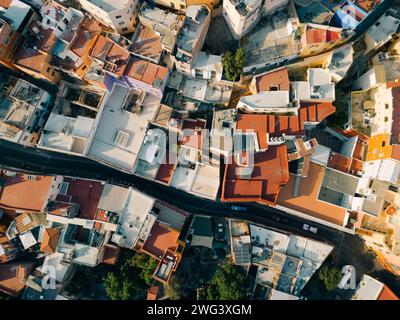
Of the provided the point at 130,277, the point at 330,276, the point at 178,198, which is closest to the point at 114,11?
the point at 178,198

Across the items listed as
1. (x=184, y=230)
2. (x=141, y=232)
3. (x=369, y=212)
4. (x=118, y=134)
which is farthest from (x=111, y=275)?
(x=369, y=212)

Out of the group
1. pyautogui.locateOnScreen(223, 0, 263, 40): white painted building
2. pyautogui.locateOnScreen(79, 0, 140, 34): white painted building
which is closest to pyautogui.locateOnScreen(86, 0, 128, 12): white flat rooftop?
pyautogui.locateOnScreen(79, 0, 140, 34): white painted building

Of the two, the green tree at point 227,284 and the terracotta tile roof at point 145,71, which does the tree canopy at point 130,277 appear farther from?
the terracotta tile roof at point 145,71

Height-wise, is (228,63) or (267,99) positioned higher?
(228,63)

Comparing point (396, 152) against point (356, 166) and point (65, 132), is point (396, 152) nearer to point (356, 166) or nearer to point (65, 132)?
point (356, 166)

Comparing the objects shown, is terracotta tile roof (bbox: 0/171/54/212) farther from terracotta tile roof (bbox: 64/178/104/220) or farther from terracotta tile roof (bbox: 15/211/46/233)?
terracotta tile roof (bbox: 64/178/104/220)
